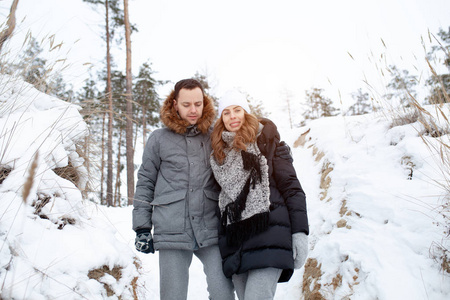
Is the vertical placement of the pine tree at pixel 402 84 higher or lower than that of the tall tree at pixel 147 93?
lower

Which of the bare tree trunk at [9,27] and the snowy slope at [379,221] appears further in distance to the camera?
the bare tree trunk at [9,27]

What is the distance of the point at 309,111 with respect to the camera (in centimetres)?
2184

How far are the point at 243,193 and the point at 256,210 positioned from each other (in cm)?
14

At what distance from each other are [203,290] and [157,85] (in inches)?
484

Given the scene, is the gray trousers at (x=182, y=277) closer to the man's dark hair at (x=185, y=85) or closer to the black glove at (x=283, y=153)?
the black glove at (x=283, y=153)

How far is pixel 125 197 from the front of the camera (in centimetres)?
221

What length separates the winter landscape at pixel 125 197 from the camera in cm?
160

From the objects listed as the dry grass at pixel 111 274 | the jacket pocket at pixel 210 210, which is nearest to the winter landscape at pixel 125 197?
the dry grass at pixel 111 274

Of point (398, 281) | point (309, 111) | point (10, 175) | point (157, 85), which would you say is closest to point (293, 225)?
point (398, 281)

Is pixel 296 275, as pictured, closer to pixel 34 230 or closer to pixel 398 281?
pixel 398 281

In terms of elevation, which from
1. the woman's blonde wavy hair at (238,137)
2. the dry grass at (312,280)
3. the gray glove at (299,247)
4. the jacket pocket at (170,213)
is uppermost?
the woman's blonde wavy hair at (238,137)

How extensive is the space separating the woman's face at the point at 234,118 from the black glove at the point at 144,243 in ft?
3.22

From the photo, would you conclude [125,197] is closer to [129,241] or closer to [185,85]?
[129,241]

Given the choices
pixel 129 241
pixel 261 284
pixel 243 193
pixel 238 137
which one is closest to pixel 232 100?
pixel 238 137
